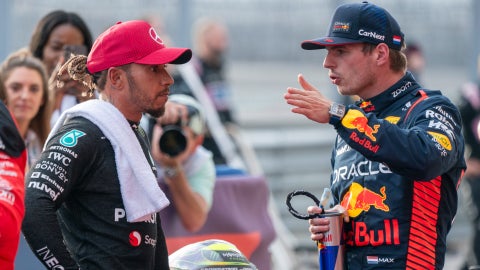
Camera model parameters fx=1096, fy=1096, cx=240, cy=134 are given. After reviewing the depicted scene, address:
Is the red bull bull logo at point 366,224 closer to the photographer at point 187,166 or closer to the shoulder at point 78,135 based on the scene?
the shoulder at point 78,135

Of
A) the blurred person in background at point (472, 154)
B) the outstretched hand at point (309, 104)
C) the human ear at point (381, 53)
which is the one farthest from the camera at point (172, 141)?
the blurred person in background at point (472, 154)

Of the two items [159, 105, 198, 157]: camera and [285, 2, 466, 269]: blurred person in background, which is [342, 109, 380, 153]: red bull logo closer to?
[285, 2, 466, 269]: blurred person in background

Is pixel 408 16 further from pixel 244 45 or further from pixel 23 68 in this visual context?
pixel 23 68

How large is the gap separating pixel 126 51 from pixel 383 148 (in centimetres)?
112

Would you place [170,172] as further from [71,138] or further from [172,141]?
[71,138]

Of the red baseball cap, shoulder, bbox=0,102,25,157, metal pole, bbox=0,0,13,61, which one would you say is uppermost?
the red baseball cap

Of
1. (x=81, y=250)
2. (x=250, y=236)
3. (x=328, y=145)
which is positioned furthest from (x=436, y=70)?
(x=81, y=250)

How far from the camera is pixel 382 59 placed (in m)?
4.89

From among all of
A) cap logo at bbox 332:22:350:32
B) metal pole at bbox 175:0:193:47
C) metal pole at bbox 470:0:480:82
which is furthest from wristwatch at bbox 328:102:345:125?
metal pole at bbox 470:0:480:82

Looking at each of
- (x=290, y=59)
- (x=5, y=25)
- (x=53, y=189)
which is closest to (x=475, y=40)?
(x=290, y=59)

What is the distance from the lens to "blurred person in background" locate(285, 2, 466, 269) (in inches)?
178

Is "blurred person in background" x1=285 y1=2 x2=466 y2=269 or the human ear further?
the human ear

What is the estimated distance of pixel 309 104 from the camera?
14.9 feet

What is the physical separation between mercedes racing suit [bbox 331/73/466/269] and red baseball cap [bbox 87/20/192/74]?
0.79 metres
